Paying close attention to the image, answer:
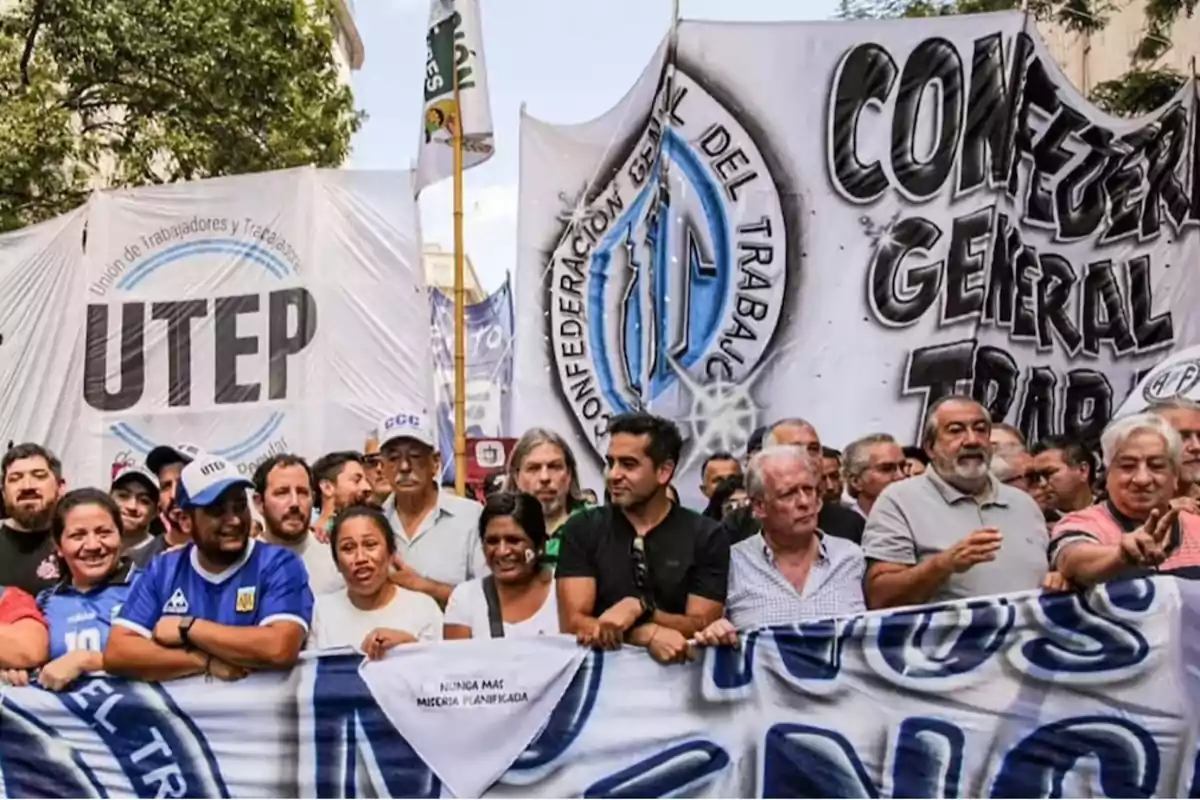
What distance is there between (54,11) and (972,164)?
1111cm

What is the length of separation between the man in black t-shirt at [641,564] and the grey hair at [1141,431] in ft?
3.56

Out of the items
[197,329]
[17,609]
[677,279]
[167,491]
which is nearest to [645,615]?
[17,609]

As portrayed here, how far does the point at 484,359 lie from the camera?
17.5 meters

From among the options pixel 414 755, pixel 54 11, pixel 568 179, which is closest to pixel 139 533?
pixel 414 755

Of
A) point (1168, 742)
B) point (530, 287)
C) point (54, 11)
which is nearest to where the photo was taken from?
point (1168, 742)

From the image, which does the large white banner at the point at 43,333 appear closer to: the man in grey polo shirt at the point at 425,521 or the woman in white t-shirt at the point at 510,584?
the man in grey polo shirt at the point at 425,521

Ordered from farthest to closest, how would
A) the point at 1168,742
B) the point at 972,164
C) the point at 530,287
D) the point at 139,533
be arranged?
the point at 530,287, the point at 972,164, the point at 139,533, the point at 1168,742

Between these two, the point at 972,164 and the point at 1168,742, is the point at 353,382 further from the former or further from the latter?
the point at 1168,742

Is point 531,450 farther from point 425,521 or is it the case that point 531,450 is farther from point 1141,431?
point 1141,431

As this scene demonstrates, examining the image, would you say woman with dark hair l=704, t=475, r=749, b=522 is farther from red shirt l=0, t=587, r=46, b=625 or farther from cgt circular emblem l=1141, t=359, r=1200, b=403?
red shirt l=0, t=587, r=46, b=625

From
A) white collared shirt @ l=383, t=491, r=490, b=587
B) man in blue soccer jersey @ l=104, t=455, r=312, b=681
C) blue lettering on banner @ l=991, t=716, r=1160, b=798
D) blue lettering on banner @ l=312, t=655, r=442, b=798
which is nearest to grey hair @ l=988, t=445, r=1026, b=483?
blue lettering on banner @ l=991, t=716, r=1160, b=798

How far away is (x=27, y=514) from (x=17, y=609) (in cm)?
110

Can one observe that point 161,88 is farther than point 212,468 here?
Yes

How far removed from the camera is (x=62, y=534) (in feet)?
16.2
